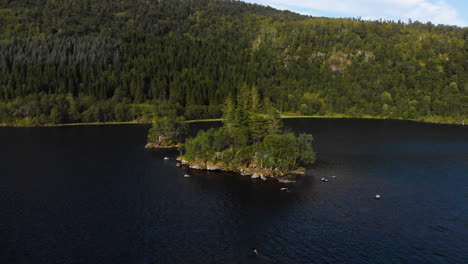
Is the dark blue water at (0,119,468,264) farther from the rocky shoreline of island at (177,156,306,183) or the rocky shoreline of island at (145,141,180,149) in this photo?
the rocky shoreline of island at (145,141,180,149)

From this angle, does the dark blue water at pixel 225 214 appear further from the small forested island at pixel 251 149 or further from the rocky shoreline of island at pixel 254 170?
the small forested island at pixel 251 149

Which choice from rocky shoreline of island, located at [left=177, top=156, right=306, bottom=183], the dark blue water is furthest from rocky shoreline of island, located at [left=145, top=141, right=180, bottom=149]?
rocky shoreline of island, located at [left=177, top=156, right=306, bottom=183]

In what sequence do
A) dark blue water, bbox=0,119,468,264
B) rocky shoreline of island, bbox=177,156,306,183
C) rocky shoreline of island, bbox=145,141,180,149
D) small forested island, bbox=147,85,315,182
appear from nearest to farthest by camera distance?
dark blue water, bbox=0,119,468,264, rocky shoreline of island, bbox=177,156,306,183, small forested island, bbox=147,85,315,182, rocky shoreline of island, bbox=145,141,180,149

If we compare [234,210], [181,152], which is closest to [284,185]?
[234,210]

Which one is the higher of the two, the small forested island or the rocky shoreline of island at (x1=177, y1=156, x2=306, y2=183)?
the small forested island

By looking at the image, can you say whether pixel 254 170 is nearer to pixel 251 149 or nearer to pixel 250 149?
pixel 251 149

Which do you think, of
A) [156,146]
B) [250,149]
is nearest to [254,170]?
[250,149]
